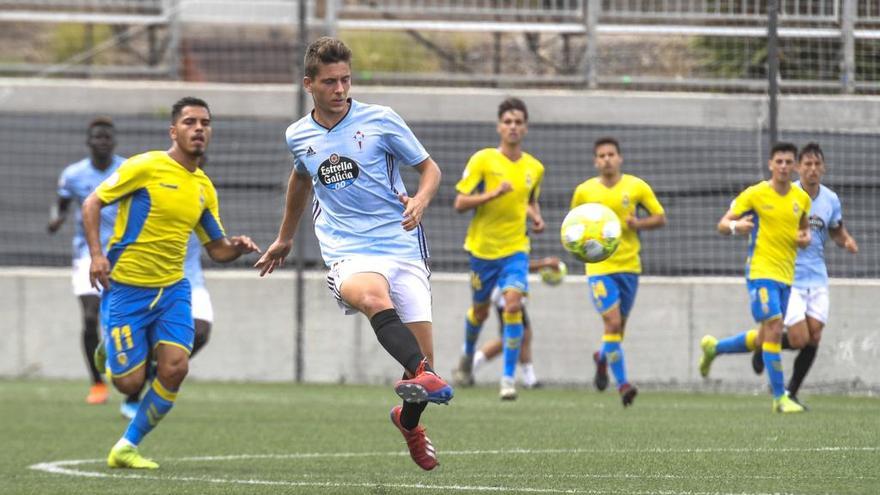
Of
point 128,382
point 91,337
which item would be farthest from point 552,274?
point 128,382

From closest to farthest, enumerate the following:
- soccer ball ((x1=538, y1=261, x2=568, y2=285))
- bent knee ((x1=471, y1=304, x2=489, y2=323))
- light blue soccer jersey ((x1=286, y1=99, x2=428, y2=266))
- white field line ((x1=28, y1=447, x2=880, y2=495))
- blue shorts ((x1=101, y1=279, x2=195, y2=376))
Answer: white field line ((x1=28, y1=447, x2=880, y2=495)) → light blue soccer jersey ((x1=286, y1=99, x2=428, y2=266)) → blue shorts ((x1=101, y1=279, x2=195, y2=376)) → bent knee ((x1=471, y1=304, x2=489, y2=323)) → soccer ball ((x1=538, y1=261, x2=568, y2=285))

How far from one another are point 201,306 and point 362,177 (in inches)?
190

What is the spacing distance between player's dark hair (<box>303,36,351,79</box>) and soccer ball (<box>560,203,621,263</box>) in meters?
2.86

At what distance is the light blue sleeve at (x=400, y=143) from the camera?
7375mm

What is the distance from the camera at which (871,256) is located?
14.7m

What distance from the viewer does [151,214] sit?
29.2ft

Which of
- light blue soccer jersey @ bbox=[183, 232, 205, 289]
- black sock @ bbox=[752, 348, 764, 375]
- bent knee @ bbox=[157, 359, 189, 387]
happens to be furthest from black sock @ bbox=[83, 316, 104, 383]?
black sock @ bbox=[752, 348, 764, 375]

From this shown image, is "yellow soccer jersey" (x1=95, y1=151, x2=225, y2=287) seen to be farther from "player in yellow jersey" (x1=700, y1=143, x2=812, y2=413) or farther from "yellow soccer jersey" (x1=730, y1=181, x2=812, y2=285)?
"yellow soccer jersey" (x1=730, y1=181, x2=812, y2=285)

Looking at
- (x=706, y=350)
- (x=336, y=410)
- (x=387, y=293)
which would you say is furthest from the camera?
(x=706, y=350)

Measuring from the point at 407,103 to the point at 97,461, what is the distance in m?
9.14

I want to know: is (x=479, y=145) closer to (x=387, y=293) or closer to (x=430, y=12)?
(x=430, y=12)

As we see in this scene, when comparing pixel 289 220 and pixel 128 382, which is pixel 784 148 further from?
pixel 128 382

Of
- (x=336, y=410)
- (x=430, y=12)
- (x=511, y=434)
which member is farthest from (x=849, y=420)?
(x=430, y=12)

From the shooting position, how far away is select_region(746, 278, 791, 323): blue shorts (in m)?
11.6
